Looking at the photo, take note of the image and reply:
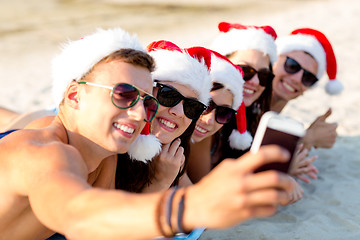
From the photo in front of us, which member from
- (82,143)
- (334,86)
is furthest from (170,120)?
(334,86)

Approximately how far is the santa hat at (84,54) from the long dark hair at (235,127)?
2.06 metres

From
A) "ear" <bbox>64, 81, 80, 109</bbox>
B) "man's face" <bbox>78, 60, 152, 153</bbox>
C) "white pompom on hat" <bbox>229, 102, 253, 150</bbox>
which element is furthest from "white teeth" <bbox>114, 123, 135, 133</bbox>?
"white pompom on hat" <bbox>229, 102, 253, 150</bbox>

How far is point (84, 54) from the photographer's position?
2461 millimetres

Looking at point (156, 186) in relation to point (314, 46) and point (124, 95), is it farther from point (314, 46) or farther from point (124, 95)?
point (314, 46)

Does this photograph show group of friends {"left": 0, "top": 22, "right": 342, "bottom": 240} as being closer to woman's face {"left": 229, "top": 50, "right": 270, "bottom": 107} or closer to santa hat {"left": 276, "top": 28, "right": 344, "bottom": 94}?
woman's face {"left": 229, "top": 50, "right": 270, "bottom": 107}

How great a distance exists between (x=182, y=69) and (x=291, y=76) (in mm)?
2247

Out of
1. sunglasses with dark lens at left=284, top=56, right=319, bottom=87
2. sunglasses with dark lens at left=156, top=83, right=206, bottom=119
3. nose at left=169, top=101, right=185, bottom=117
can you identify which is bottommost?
nose at left=169, top=101, right=185, bottom=117

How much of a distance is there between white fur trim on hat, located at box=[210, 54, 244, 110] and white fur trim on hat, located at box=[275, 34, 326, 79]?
1552mm

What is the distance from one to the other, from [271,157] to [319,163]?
4.12m

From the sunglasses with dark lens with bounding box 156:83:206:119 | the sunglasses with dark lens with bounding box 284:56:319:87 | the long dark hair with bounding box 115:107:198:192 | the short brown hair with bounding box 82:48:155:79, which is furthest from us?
the sunglasses with dark lens with bounding box 284:56:319:87

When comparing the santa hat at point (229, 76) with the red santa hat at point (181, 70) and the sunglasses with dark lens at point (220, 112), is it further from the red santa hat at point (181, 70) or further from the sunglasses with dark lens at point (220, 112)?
the red santa hat at point (181, 70)

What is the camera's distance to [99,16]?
14.6m

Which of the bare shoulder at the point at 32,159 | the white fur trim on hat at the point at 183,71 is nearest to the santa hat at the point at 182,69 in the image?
the white fur trim on hat at the point at 183,71

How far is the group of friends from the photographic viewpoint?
1.41 m
